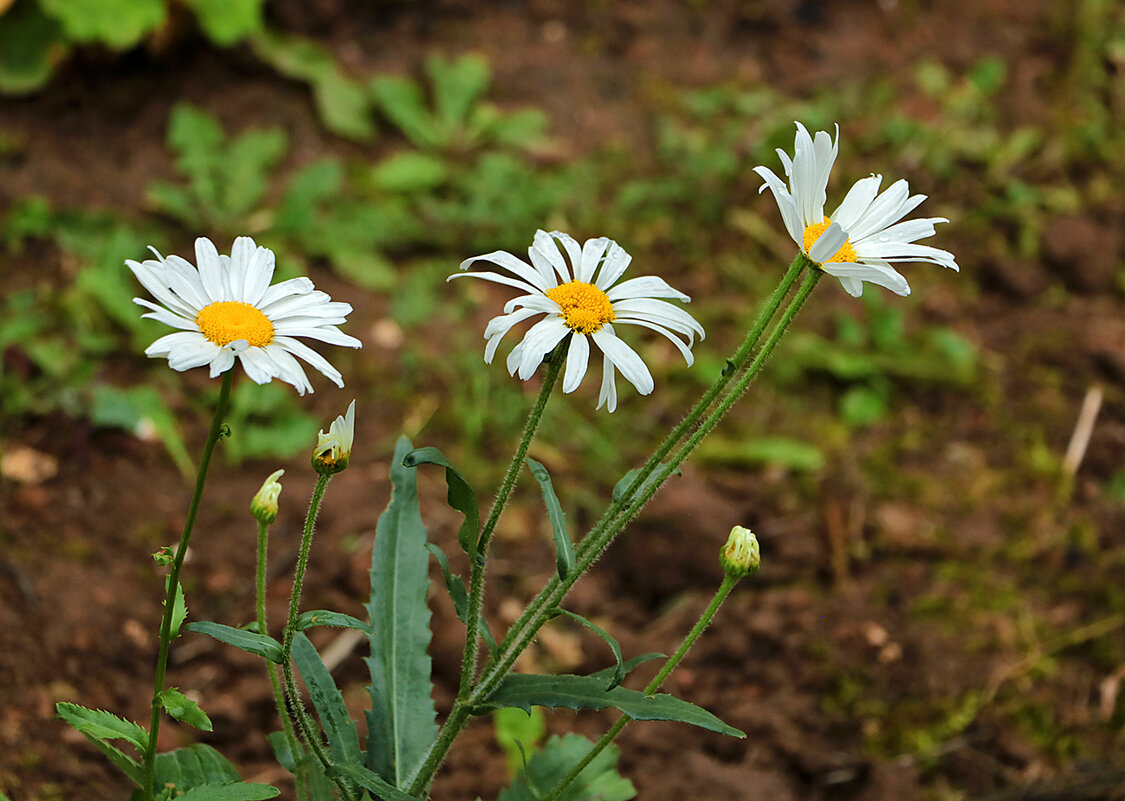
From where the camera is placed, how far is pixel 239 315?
1394 mm

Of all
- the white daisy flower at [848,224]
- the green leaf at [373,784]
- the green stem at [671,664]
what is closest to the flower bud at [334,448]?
the green leaf at [373,784]

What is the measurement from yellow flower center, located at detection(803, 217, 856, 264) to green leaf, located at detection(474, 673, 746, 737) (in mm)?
679

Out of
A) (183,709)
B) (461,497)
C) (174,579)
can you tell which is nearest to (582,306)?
(461,497)

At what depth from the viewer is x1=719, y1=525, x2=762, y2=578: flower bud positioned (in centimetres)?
155

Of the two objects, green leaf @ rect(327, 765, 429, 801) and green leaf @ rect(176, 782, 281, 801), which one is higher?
green leaf @ rect(327, 765, 429, 801)

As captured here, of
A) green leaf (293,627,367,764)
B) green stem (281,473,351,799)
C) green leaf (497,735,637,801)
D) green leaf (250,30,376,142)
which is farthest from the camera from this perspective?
green leaf (250,30,376,142)

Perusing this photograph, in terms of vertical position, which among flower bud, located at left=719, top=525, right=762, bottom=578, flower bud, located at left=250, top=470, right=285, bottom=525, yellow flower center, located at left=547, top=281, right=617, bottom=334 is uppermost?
yellow flower center, located at left=547, top=281, right=617, bottom=334

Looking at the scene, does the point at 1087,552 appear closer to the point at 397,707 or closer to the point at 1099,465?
the point at 1099,465

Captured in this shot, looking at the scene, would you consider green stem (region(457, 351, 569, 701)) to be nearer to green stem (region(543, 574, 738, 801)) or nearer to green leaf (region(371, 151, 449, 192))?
green stem (region(543, 574, 738, 801))

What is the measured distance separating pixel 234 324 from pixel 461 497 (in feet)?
1.29

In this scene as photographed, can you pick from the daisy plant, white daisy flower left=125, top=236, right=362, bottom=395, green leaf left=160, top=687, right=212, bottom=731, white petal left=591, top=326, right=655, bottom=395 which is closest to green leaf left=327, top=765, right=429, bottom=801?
the daisy plant

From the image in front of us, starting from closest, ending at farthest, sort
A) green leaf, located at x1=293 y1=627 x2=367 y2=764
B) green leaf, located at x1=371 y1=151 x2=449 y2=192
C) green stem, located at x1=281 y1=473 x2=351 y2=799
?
green stem, located at x1=281 y1=473 x2=351 y2=799 → green leaf, located at x1=293 y1=627 x2=367 y2=764 → green leaf, located at x1=371 y1=151 x2=449 y2=192

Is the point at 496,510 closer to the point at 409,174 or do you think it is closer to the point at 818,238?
the point at 818,238

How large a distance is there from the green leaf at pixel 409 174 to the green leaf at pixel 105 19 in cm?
96
